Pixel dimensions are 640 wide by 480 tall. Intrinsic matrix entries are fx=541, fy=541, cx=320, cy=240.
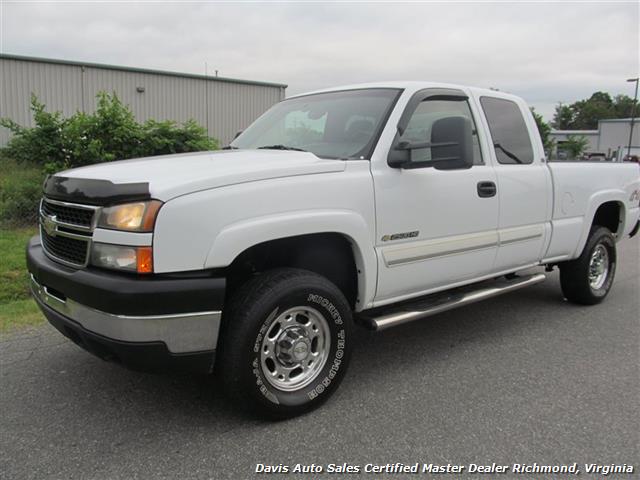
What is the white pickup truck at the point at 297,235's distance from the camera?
263 cm

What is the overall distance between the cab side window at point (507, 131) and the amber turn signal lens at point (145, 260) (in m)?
3.01

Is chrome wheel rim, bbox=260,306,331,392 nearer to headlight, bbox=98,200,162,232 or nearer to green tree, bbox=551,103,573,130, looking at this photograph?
headlight, bbox=98,200,162,232

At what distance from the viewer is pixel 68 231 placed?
2945 mm

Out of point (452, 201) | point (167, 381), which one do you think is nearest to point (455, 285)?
point (452, 201)

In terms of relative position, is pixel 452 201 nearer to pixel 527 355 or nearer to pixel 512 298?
pixel 527 355

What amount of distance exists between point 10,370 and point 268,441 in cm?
208

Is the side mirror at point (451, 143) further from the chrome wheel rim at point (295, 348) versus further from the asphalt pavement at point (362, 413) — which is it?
the asphalt pavement at point (362, 413)

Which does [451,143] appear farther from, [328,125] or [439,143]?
[328,125]

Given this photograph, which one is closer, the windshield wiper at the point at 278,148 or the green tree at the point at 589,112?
the windshield wiper at the point at 278,148

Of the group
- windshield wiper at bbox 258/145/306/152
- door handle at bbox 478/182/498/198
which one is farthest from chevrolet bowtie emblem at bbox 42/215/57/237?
door handle at bbox 478/182/498/198

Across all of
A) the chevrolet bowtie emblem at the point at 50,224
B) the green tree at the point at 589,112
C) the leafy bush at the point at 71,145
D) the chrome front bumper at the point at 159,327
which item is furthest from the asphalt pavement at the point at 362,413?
the green tree at the point at 589,112

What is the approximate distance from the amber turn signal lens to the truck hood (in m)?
0.26

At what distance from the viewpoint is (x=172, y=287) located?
8.54 ft

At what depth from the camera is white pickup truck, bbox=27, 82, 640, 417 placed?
8.64 ft
